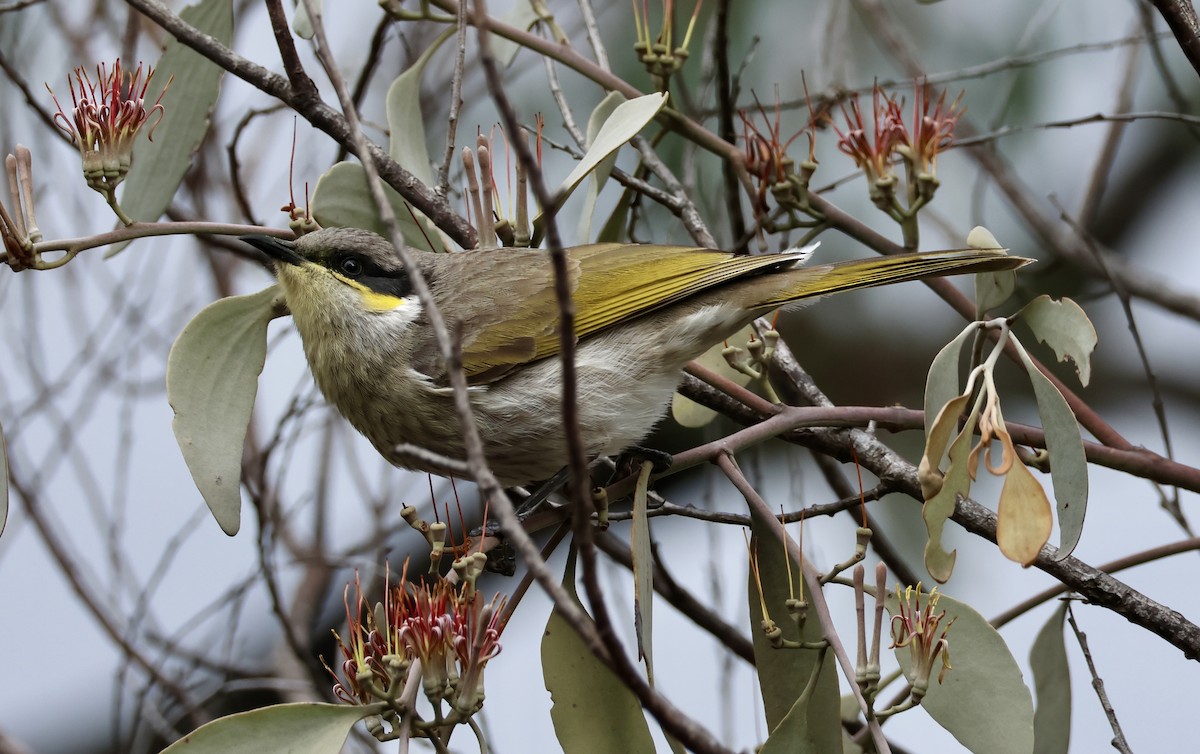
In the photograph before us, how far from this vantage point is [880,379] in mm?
4539

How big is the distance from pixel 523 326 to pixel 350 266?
46 centimetres

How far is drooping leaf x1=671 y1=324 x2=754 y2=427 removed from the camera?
9.71 ft

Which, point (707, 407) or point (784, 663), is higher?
point (707, 407)

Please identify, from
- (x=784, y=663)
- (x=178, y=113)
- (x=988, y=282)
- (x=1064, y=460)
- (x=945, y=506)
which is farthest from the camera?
(x=178, y=113)

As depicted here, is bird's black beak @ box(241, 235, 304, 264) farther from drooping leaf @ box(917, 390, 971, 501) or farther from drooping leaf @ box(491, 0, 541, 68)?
drooping leaf @ box(917, 390, 971, 501)

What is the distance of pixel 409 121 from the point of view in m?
3.09

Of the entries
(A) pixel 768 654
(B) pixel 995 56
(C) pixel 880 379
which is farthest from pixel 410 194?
(B) pixel 995 56

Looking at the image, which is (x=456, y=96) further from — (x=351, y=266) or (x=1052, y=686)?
(x=1052, y=686)

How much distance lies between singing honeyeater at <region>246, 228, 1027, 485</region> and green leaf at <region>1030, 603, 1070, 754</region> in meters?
0.85

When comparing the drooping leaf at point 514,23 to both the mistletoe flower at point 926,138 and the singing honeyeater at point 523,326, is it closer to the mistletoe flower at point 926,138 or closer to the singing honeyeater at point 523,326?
the singing honeyeater at point 523,326

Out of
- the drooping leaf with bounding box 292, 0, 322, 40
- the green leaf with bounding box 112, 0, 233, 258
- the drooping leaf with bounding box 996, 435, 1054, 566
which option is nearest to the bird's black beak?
the green leaf with bounding box 112, 0, 233, 258

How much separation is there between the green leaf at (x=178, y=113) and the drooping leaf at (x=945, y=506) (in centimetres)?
188

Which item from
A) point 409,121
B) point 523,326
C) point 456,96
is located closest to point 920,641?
point 523,326

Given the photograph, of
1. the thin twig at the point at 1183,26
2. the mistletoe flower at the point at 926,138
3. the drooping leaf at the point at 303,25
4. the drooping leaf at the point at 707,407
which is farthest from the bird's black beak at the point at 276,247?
the thin twig at the point at 1183,26
